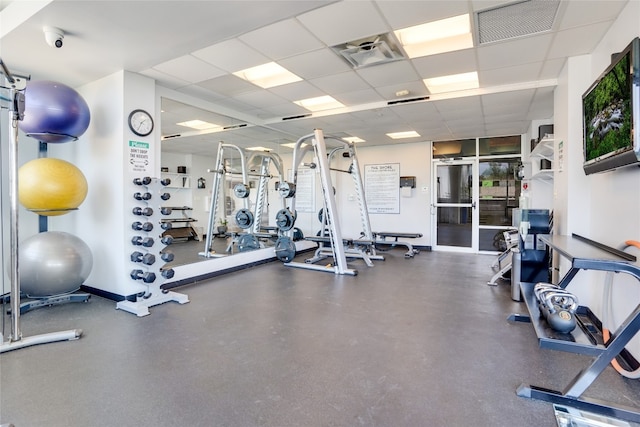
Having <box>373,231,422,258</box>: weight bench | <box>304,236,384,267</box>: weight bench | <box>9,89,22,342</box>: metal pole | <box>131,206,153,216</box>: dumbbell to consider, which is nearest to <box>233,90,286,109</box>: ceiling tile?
<box>131,206,153,216</box>: dumbbell

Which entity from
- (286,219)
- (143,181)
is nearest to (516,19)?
(143,181)

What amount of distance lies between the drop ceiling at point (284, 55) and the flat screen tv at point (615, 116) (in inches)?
28.8

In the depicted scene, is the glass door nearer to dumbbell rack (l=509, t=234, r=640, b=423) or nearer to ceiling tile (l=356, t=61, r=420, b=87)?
ceiling tile (l=356, t=61, r=420, b=87)

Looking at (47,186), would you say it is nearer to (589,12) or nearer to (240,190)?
(240,190)

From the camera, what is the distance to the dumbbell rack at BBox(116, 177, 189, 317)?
349cm

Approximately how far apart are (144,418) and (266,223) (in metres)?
5.02

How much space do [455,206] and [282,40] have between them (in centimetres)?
606

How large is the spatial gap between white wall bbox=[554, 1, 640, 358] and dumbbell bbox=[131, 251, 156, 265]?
423 cm

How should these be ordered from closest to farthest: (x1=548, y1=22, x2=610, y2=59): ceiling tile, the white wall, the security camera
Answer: the white wall, the security camera, (x1=548, y1=22, x2=610, y2=59): ceiling tile

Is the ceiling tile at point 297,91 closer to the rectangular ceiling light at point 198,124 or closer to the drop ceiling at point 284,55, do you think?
the drop ceiling at point 284,55

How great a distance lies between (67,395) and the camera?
193 cm

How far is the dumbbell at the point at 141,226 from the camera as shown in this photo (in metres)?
3.50

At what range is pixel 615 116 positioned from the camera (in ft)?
7.09

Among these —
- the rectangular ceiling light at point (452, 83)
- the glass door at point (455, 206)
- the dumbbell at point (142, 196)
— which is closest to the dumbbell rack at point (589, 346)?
the rectangular ceiling light at point (452, 83)
